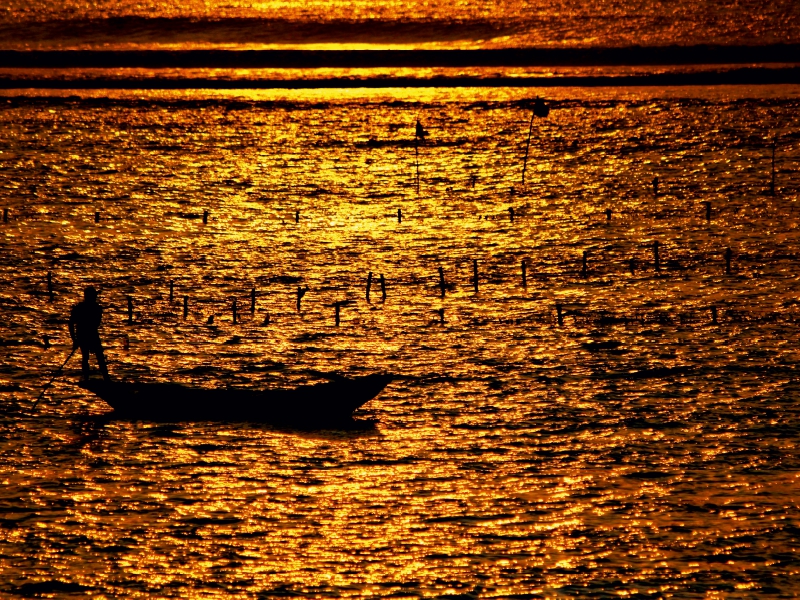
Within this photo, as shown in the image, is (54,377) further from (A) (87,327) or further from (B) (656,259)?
(B) (656,259)

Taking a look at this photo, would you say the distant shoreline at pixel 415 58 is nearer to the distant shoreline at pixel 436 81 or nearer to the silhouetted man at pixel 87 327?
the distant shoreline at pixel 436 81

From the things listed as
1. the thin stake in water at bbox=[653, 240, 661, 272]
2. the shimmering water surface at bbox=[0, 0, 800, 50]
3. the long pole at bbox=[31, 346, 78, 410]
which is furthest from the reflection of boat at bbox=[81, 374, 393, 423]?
the shimmering water surface at bbox=[0, 0, 800, 50]

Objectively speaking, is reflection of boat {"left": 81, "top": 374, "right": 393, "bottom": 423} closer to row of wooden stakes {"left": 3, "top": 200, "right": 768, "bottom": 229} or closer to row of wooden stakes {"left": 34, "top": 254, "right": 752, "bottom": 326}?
row of wooden stakes {"left": 34, "top": 254, "right": 752, "bottom": 326}

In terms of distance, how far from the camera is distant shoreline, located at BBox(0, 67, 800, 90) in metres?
61.7

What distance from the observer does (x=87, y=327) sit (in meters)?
24.4

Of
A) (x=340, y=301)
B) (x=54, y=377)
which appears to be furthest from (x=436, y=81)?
(x=54, y=377)

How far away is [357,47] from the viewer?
238 ft

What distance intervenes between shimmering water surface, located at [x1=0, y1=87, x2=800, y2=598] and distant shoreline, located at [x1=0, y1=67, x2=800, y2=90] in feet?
35.8

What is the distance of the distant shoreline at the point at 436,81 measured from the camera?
202 feet

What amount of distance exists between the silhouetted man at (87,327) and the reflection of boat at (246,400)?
108cm

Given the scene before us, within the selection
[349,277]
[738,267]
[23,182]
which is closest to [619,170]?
[738,267]

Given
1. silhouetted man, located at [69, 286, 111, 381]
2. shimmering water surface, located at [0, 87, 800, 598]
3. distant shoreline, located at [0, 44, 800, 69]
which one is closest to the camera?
shimmering water surface, located at [0, 87, 800, 598]

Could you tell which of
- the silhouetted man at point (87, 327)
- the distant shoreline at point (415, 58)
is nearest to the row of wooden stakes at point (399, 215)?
the silhouetted man at point (87, 327)

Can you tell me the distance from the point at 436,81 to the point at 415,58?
22.9 ft
